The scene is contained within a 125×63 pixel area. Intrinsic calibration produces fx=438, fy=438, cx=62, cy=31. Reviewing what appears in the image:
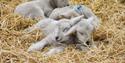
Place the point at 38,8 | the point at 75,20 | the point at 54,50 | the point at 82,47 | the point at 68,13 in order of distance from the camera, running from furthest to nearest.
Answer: the point at 38,8
the point at 68,13
the point at 75,20
the point at 82,47
the point at 54,50

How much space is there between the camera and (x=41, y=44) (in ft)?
14.6

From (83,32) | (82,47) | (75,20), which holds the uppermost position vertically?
(75,20)

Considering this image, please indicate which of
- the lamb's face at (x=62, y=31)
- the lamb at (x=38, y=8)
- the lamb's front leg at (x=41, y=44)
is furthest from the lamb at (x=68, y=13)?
the lamb's front leg at (x=41, y=44)

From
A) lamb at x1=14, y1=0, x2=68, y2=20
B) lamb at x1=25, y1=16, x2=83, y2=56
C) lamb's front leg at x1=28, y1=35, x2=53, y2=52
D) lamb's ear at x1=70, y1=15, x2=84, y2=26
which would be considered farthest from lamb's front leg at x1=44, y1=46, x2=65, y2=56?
lamb at x1=14, y1=0, x2=68, y2=20

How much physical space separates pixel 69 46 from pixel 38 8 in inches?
38.9

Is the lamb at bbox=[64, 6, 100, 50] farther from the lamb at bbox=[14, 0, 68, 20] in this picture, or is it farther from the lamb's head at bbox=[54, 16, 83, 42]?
the lamb at bbox=[14, 0, 68, 20]

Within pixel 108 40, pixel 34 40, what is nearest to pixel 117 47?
pixel 108 40

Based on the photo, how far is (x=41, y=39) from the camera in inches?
183

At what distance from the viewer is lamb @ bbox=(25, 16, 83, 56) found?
4.43m

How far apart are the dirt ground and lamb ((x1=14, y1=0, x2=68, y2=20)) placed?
117mm

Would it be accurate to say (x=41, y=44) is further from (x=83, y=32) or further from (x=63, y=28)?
(x=83, y=32)

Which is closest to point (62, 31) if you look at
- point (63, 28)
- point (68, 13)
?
point (63, 28)

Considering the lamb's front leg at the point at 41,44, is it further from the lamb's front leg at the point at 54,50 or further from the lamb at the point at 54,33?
the lamb's front leg at the point at 54,50

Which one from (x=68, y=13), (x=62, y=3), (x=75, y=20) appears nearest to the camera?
(x=75, y=20)
